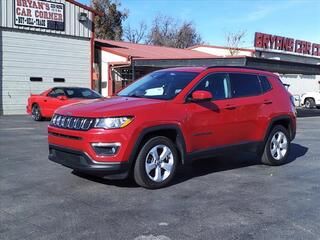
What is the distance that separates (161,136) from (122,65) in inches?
818

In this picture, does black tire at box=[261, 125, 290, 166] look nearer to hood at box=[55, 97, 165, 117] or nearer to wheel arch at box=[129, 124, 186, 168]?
wheel arch at box=[129, 124, 186, 168]

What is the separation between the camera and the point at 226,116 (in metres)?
7.60

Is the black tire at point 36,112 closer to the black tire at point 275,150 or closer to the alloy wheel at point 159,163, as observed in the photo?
the black tire at point 275,150

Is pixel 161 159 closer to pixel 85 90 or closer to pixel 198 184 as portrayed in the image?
pixel 198 184

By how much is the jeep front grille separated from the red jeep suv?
0.01m

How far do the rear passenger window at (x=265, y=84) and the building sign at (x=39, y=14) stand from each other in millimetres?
17053

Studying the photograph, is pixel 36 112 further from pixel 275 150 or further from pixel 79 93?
pixel 275 150

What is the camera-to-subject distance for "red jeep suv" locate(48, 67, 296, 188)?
6.27 m

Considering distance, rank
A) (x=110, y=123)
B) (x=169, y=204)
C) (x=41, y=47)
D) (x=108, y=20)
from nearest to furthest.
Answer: (x=169, y=204) → (x=110, y=123) → (x=41, y=47) → (x=108, y=20)

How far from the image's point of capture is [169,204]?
19.4 ft

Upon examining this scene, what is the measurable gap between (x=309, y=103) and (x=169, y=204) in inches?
1203

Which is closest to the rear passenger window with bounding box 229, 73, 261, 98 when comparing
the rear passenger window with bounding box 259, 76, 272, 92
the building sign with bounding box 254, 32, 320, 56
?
the rear passenger window with bounding box 259, 76, 272, 92

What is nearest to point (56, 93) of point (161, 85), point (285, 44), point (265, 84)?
point (265, 84)

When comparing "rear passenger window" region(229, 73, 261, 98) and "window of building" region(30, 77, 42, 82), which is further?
"window of building" region(30, 77, 42, 82)
